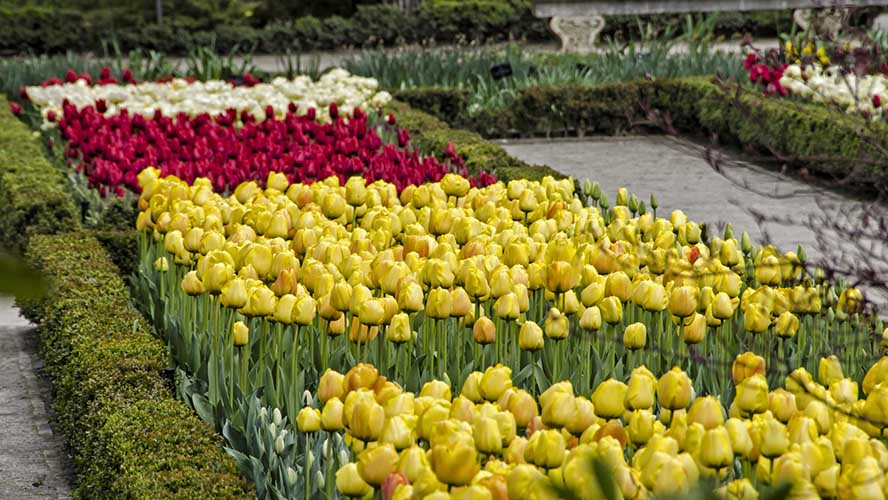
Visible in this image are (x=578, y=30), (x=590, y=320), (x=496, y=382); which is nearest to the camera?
(x=496, y=382)

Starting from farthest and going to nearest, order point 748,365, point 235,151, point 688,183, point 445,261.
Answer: point 688,183 → point 235,151 → point 445,261 → point 748,365

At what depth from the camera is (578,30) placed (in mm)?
17547

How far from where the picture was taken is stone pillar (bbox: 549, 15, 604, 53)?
17.4 metres

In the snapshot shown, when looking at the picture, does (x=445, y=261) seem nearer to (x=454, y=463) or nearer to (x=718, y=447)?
(x=718, y=447)

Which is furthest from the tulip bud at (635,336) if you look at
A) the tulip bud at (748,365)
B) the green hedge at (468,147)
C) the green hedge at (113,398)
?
the green hedge at (468,147)

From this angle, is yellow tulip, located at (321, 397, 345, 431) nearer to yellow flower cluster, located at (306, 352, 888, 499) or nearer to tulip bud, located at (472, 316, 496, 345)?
yellow flower cluster, located at (306, 352, 888, 499)

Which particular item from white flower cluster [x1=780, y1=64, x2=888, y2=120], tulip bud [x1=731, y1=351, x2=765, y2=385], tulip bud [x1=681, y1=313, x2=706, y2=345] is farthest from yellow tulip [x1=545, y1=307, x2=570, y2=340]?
white flower cluster [x1=780, y1=64, x2=888, y2=120]

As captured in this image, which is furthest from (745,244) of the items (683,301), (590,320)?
(590,320)

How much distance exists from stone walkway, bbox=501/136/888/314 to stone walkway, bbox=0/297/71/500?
148 inches

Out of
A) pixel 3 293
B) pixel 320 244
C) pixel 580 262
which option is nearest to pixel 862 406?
pixel 580 262

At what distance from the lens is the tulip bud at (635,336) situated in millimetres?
3871

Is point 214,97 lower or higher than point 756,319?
lower

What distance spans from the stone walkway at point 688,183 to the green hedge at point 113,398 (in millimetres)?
3590

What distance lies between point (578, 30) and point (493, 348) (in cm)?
1357
